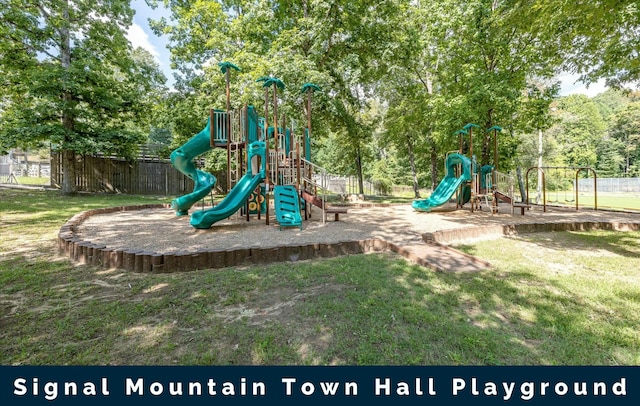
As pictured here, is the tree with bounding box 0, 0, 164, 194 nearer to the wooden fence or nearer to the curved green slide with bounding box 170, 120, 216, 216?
the wooden fence

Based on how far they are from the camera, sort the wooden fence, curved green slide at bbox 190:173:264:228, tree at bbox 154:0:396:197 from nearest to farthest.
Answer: curved green slide at bbox 190:173:264:228
tree at bbox 154:0:396:197
the wooden fence

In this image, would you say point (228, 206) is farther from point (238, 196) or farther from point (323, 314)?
point (323, 314)

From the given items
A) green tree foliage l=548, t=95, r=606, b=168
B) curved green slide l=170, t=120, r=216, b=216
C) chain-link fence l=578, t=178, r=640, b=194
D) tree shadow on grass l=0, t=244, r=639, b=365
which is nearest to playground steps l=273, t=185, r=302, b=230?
curved green slide l=170, t=120, r=216, b=216

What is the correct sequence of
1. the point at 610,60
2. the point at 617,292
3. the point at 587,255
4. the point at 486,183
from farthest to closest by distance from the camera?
the point at 486,183
the point at 610,60
the point at 587,255
the point at 617,292

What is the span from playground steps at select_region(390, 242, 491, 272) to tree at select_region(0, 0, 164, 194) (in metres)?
15.5

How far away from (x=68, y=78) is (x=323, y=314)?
56.8 feet

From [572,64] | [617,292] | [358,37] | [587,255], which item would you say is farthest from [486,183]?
[358,37]

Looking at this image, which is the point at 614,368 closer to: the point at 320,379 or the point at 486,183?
the point at 320,379

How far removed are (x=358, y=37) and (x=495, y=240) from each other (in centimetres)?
1307

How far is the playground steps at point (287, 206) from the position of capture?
7309 millimetres

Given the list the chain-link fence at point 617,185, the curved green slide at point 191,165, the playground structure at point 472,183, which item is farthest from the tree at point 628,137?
the curved green slide at point 191,165

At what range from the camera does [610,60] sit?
700 cm

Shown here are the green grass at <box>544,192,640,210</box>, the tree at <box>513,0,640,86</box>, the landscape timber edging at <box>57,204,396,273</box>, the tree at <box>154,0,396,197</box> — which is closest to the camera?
the landscape timber edging at <box>57,204,396,273</box>

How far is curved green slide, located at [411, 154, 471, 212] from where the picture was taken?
10781mm
